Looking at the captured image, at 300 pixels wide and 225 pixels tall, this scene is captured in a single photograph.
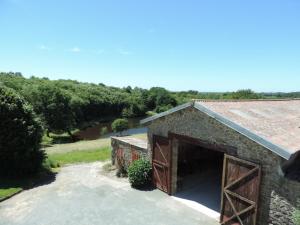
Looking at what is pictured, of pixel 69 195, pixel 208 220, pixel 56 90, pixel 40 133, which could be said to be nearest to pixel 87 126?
pixel 56 90

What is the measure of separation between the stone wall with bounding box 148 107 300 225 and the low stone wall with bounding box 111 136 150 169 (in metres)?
5.54

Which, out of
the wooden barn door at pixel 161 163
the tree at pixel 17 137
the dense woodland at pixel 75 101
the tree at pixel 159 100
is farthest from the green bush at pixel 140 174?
the tree at pixel 159 100

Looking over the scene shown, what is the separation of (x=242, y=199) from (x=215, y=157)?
365 inches

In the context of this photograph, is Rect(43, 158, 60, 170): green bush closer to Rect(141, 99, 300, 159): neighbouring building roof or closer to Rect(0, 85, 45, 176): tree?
Rect(0, 85, 45, 176): tree

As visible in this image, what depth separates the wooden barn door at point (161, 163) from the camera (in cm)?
1587

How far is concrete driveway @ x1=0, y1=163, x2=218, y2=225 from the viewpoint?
42.8 feet

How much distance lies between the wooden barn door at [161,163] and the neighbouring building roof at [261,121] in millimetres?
1528

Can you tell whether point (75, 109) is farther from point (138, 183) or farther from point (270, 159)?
point (270, 159)

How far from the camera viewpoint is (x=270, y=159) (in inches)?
420

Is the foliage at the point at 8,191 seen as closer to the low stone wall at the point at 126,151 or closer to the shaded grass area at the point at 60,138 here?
the low stone wall at the point at 126,151

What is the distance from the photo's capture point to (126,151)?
19562 millimetres

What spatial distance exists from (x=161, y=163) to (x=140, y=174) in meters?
1.57

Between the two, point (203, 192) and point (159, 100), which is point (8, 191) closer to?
point (203, 192)

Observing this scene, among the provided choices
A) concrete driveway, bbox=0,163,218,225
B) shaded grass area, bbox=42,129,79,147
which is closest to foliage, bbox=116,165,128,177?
concrete driveway, bbox=0,163,218,225
